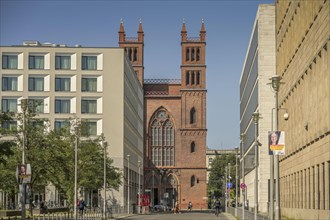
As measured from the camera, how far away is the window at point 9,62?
10400 cm

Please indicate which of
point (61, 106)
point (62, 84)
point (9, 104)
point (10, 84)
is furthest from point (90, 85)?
point (9, 104)

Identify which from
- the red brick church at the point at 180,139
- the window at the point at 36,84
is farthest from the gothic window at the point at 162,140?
the window at the point at 36,84

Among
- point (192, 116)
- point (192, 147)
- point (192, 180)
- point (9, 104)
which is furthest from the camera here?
point (192, 116)

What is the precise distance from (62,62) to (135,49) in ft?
184

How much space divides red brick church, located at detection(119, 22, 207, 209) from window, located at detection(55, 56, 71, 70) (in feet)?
168

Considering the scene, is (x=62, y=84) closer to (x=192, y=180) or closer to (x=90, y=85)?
(x=90, y=85)

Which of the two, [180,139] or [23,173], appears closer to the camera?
[23,173]

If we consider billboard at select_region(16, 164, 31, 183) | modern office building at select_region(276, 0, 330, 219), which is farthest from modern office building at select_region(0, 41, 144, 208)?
billboard at select_region(16, 164, 31, 183)

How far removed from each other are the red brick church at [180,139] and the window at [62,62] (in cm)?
5114

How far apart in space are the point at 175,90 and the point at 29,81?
5870cm

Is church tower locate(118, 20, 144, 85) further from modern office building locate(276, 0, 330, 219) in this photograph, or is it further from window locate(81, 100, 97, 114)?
modern office building locate(276, 0, 330, 219)

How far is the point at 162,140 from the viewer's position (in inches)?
6088

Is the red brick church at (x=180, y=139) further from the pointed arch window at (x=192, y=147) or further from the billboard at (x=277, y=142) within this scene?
the billboard at (x=277, y=142)

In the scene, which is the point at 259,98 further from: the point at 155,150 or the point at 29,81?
the point at 155,150
